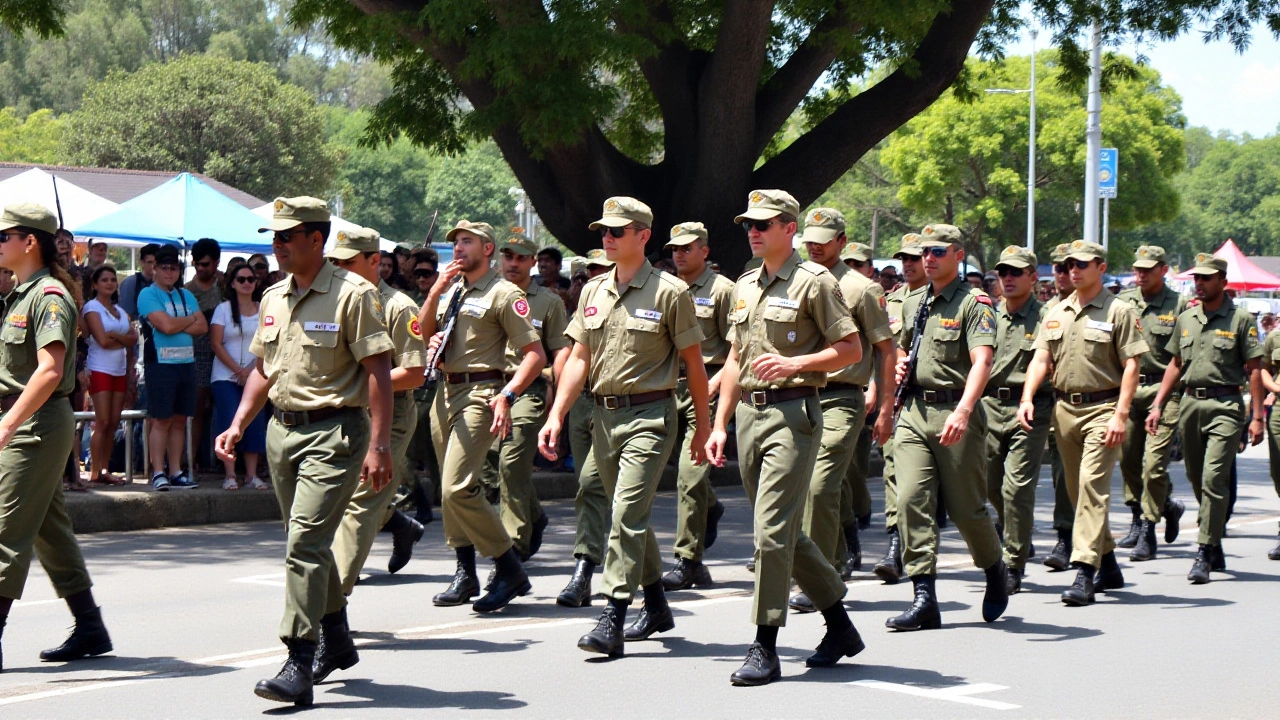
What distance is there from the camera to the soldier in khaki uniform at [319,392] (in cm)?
636

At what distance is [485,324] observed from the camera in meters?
9.09

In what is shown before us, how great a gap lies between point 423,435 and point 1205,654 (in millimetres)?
6539

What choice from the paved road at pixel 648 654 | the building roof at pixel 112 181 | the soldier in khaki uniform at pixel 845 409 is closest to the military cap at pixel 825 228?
the soldier in khaki uniform at pixel 845 409

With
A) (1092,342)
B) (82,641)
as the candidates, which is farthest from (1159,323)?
(82,641)

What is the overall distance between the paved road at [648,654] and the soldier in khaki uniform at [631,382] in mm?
547

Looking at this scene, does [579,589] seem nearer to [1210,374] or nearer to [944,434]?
[944,434]

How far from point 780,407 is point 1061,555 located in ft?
15.1

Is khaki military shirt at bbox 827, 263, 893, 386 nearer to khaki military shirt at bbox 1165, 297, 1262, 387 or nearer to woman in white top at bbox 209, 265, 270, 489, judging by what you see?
khaki military shirt at bbox 1165, 297, 1262, 387

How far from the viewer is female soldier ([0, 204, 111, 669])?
685cm

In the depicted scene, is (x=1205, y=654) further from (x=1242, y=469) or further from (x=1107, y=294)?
(x=1242, y=469)

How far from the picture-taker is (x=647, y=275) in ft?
25.3

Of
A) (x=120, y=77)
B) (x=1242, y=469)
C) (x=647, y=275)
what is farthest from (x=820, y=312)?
(x=120, y=77)

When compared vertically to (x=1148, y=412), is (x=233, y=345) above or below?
above

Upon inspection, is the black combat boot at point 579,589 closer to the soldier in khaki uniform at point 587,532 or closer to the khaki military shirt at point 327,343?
the soldier in khaki uniform at point 587,532
